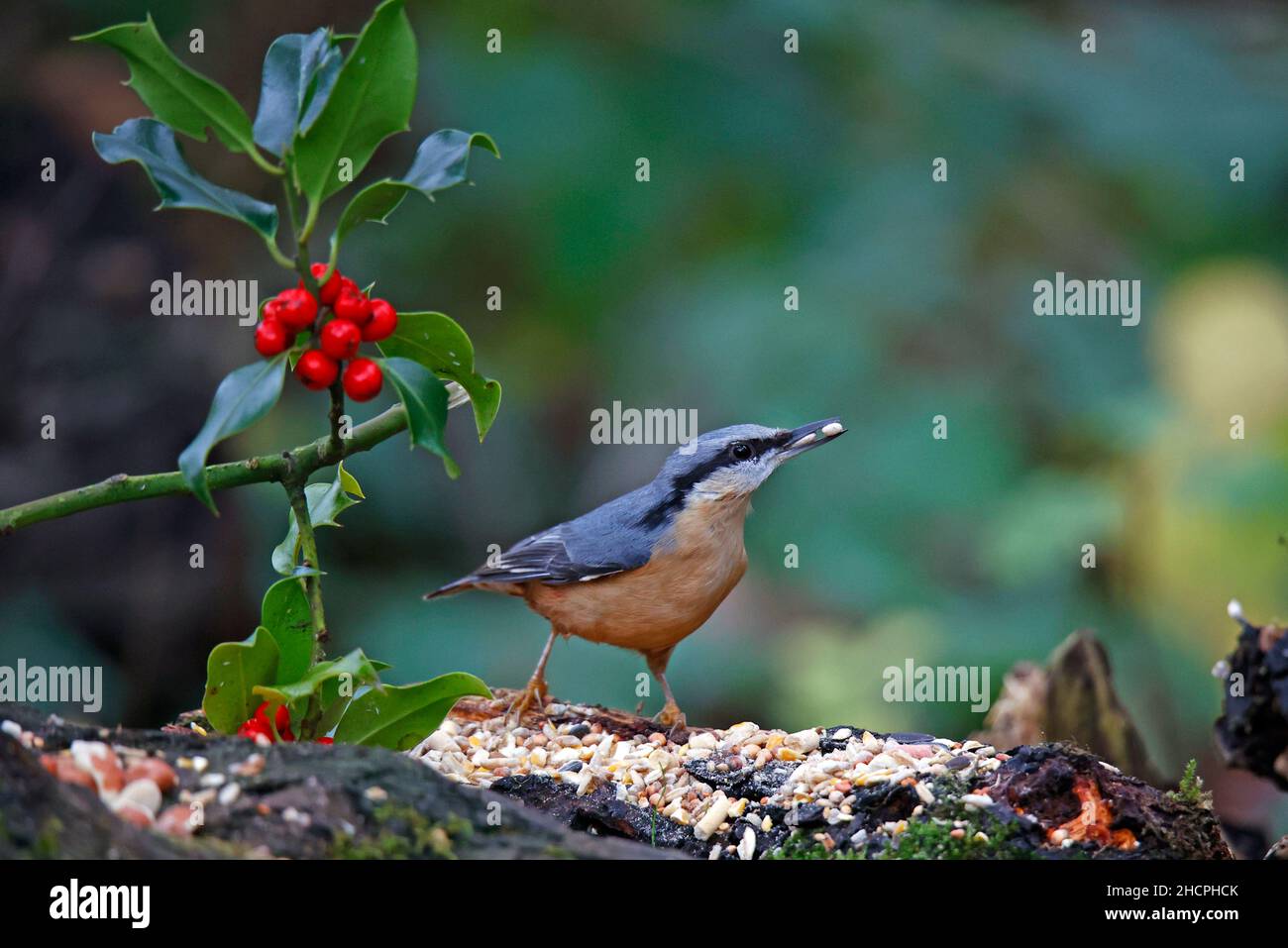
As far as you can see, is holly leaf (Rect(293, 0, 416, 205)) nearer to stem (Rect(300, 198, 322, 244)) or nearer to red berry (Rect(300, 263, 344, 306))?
stem (Rect(300, 198, 322, 244))

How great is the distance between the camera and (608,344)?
20.7ft

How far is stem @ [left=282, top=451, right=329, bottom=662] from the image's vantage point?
306 centimetres

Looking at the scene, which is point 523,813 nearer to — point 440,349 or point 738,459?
point 440,349

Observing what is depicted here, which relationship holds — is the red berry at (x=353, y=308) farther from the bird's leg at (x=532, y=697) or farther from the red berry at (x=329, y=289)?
the bird's leg at (x=532, y=697)

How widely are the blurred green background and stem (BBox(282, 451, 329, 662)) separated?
2.59 metres

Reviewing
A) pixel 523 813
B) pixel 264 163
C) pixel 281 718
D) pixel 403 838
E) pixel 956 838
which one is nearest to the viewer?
pixel 403 838

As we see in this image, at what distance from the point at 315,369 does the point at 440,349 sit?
0.99 ft

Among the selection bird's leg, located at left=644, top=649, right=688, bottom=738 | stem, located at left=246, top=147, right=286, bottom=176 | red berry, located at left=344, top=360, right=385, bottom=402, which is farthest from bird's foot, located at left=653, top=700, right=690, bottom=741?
stem, located at left=246, top=147, right=286, bottom=176

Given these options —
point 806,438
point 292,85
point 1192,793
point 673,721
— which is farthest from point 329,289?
point 1192,793

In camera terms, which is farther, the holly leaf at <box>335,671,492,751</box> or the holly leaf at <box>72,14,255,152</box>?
the holly leaf at <box>335,671,492,751</box>

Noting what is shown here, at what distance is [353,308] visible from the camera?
2.83m

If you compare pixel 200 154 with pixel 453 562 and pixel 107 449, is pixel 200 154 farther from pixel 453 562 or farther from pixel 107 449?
pixel 453 562
